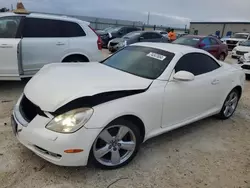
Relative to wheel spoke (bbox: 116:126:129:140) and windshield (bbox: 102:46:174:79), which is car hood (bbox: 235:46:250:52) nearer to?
windshield (bbox: 102:46:174:79)

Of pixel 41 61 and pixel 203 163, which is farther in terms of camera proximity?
pixel 41 61

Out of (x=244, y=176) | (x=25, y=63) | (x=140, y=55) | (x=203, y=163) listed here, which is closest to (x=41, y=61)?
(x=25, y=63)

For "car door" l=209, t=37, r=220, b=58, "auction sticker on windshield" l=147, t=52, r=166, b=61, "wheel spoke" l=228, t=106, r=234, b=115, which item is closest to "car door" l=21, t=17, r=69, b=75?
"auction sticker on windshield" l=147, t=52, r=166, b=61

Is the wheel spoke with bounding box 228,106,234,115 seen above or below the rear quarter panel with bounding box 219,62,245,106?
below

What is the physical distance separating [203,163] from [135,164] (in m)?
0.95

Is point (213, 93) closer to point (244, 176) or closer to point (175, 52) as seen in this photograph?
point (175, 52)

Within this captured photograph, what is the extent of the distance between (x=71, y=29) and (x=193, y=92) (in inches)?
149

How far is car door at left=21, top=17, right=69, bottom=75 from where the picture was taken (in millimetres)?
5605

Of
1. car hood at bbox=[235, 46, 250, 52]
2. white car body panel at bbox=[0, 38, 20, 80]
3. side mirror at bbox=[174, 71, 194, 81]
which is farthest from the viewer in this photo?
car hood at bbox=[235, 46, 250, 52]

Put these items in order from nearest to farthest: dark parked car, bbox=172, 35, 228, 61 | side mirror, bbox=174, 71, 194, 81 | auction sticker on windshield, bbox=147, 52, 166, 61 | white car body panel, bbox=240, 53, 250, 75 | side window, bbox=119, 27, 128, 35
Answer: side mirror, bbox=174, 71, 194, 81 < auction sticker on windshield, bbox=147, 52, 166, 61 < white car body panel, bbox=240, 53, 250, 75 < dark parked car, bbox=172, 35, 228, 61 < side window, bbox=119, 27, 128, 35

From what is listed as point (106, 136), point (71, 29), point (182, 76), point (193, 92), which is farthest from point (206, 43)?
point (106, 136)

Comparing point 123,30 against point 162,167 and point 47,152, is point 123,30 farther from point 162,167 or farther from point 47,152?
point 47,152

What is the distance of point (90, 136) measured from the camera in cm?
265

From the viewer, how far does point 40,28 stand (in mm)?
5828
